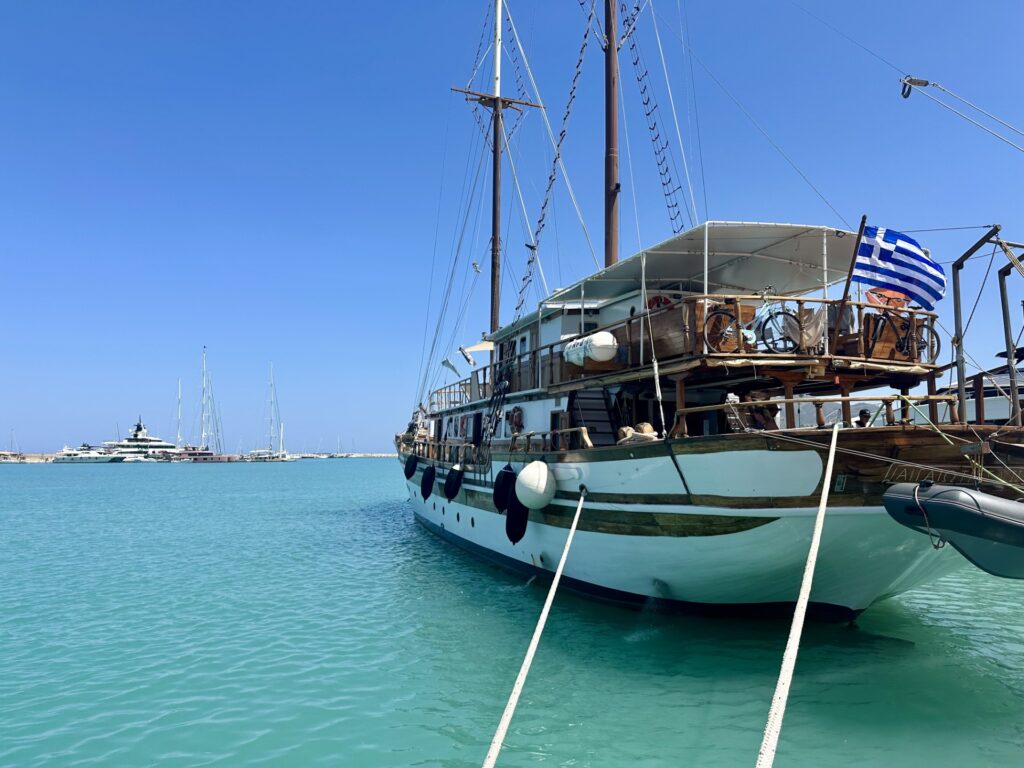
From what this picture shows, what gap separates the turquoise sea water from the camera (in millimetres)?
7285

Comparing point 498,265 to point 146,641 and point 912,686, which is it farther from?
point 912,686

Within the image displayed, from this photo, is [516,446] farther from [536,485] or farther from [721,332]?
[721,332]

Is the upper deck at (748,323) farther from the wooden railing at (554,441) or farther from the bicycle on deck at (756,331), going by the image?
the wooden railing at (554,441)

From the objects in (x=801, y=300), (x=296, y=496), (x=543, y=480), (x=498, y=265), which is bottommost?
(x=296, y=496)

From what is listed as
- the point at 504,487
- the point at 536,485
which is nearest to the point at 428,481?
the point at 504,487

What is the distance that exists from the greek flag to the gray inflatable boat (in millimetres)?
3836

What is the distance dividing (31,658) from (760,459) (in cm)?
1216

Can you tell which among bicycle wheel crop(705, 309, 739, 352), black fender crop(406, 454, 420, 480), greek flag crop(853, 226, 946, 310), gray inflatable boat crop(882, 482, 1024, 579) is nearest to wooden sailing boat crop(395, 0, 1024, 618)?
bicycle wheel crop(705, 309, 739, 352)

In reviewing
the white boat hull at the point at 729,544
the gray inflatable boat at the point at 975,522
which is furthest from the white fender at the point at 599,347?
the gray inflatable boat at the point at 975,522

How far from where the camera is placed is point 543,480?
42.2 feet

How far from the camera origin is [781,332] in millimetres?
10578

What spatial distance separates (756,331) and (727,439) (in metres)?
2.33

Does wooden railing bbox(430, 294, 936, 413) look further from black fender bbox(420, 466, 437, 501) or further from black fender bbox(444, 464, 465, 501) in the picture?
black fender bbox(420, 466, 437, 501)

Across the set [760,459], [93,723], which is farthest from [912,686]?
[93,723]
